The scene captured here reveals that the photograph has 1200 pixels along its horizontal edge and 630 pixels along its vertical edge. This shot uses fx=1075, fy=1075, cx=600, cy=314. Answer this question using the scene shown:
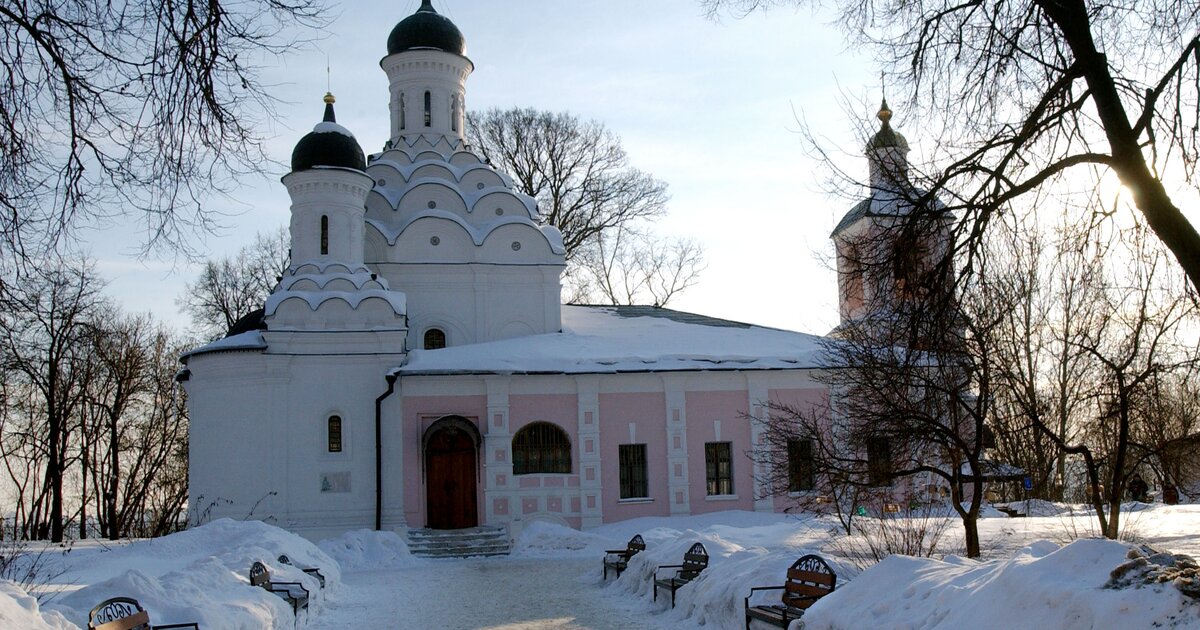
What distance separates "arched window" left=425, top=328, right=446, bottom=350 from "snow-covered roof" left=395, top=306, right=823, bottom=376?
1578 mm

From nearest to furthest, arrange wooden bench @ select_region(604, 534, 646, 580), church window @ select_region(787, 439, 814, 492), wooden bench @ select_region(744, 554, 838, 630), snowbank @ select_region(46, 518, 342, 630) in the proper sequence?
wooden bench @ select_region(744, 554, 838, 630), snowbank @ select_region(46, 518, 342, 630), wooden bench @ select_region(604, 534, 646, 580), church window @ select_region(787, 439, 814, 492)

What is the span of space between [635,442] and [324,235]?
813cm

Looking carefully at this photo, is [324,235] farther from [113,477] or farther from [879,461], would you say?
[113,477]

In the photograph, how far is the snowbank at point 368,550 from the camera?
18859 mm

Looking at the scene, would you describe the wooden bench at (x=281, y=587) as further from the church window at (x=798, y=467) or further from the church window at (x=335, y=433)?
the church window at (x=335, y=433)

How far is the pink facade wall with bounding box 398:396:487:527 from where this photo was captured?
21.8 meters

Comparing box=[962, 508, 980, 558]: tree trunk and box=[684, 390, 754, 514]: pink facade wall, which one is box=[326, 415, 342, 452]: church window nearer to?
box=[684, 390, 754, 514]: pink facade wall

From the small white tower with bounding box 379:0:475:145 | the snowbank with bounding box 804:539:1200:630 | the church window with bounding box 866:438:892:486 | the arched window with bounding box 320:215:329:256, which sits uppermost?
the small white tower with bounding box 379:0:475:145

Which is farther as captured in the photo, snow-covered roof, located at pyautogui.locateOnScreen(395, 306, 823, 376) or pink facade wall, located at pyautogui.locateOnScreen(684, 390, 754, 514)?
pink facade wall, located at pyautogui.locateOnScreen(684, 390, 754, 514)

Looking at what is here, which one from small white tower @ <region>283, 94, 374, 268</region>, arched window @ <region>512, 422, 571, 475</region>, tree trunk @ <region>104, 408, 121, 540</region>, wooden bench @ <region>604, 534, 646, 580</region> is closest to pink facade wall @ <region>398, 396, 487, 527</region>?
arched window @ <region>512, 422, 571, 475</region>

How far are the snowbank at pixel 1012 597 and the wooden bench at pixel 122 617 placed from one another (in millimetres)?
4729

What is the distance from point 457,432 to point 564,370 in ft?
8.43

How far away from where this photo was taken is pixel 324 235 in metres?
23.4

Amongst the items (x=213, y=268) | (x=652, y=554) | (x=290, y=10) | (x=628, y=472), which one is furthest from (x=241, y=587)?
(x=213, y=268)
